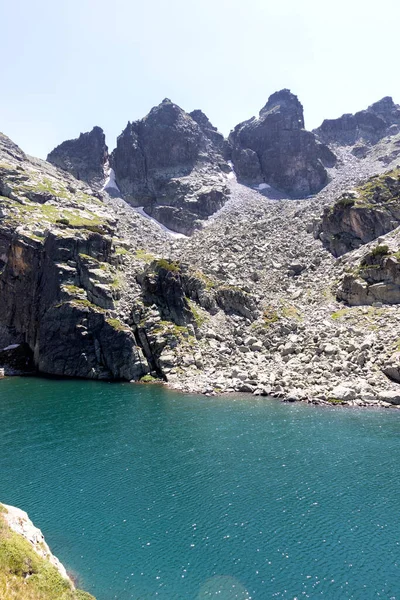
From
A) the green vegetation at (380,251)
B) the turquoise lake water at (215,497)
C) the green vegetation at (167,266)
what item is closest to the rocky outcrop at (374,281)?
the green vegetation at (380,251)

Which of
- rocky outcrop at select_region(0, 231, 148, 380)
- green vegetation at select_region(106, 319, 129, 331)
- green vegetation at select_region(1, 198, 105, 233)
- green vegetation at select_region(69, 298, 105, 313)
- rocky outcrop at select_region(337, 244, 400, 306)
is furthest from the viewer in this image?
green vegetation at select_region(1, 198, 105, 233)

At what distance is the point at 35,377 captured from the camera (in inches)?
3711

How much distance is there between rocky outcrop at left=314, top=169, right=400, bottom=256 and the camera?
5079 inches

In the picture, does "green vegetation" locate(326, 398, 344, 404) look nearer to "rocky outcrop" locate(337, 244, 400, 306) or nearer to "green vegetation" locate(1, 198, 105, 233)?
"rocky outcrop" locate(337, 244, 400, 306)

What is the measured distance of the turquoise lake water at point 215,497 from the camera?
87.2 ft

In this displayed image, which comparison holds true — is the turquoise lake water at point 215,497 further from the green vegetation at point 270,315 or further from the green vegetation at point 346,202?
the green vegetation at point 346,202

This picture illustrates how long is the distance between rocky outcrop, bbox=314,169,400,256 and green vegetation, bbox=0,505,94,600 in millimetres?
126899

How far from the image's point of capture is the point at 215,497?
3722 cm

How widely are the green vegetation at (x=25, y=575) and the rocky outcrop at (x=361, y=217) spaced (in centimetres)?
12690

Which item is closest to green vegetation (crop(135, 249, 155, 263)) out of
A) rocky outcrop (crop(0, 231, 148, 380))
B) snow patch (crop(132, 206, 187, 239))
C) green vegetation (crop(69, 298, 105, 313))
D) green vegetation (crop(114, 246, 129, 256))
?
green vegetation (crop(114, 246, 129, 256))

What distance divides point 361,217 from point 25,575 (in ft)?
443

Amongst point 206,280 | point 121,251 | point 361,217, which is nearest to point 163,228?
point 121,251

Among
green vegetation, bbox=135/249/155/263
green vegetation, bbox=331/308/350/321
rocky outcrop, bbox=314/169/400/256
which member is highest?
rocky outcrop, bbox=314/169/400/256

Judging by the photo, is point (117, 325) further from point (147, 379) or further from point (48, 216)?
point (48, 216)
